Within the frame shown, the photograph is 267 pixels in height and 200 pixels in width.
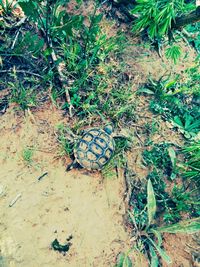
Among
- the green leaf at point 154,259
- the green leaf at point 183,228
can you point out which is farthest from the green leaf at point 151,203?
the green leaf at point 154,259

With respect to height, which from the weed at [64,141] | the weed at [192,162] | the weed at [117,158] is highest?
the weed at [64,141]

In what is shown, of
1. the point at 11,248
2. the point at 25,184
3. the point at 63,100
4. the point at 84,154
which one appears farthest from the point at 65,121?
the point at 11,248

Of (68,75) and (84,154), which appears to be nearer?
(84,154)

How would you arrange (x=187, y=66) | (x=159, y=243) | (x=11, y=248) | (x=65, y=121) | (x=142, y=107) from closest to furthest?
(x=11, y=248), (x=159, y=243), (x=65, y=121), (x=142, y=107), (x=187, y=66)

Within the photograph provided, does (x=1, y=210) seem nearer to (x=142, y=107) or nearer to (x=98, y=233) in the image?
(x=98, y=233)

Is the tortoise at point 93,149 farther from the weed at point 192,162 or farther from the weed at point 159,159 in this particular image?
the weed at point 192,162

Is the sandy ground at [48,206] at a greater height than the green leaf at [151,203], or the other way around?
the sandy ground at [48,206]
